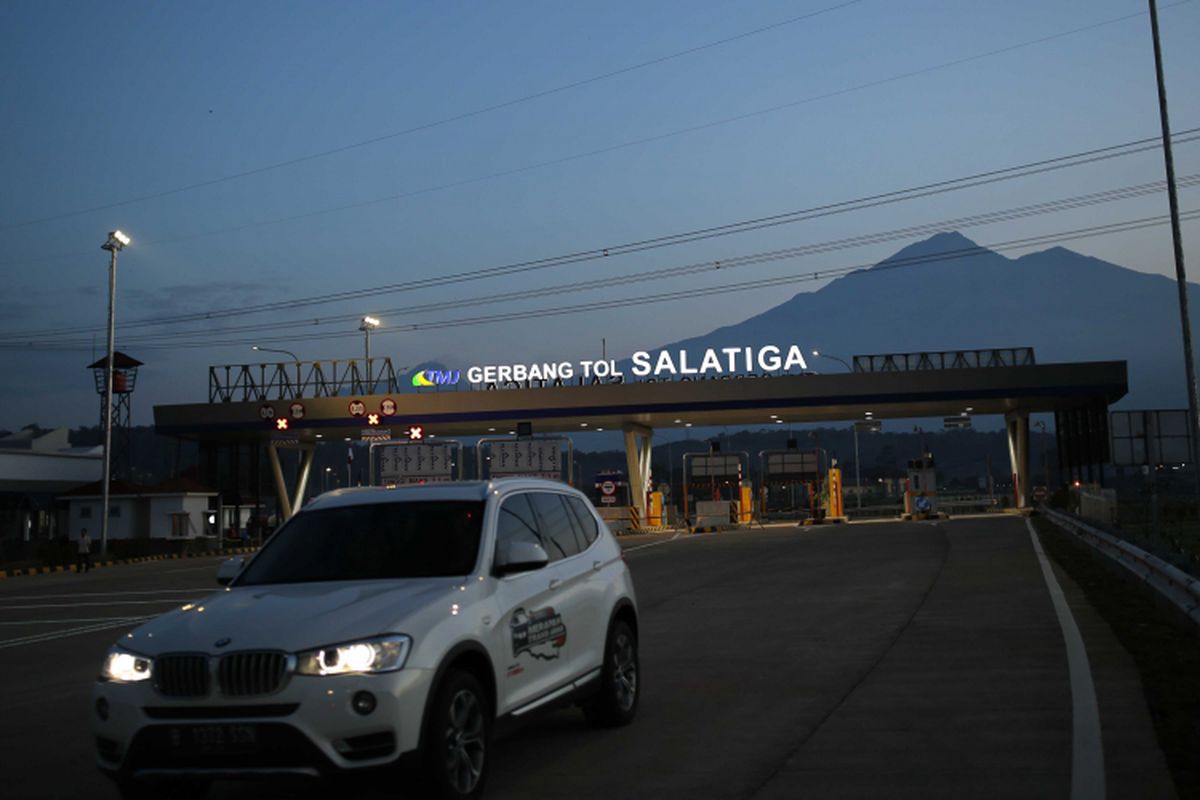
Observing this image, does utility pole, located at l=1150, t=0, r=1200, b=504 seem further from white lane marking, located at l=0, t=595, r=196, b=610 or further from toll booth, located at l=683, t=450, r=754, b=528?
toll booth, located at l=683, t=450, r=754, b=528

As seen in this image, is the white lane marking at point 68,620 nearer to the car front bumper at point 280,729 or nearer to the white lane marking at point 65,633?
the white lane marking at point 65,633

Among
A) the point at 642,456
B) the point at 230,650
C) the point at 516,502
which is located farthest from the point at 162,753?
the point at 642,456

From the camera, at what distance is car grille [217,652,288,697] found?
619 cm

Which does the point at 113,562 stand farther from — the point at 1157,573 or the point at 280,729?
the point at 280,729

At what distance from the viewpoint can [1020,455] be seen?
65250 millimetres

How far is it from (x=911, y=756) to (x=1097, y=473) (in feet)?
205

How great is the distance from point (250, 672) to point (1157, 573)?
12.1 meters

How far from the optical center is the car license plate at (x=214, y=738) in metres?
6.11

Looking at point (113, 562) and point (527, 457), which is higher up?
point (527, 457)

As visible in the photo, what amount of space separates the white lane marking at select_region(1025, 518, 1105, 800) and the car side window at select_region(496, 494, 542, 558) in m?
3.45

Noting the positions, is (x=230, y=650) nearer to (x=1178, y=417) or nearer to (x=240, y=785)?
(x=240, y=785)

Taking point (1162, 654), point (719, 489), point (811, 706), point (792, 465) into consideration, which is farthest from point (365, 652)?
point (719, 489)

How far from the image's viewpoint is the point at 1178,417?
102ft

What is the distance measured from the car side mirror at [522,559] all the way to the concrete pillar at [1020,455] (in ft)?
197
